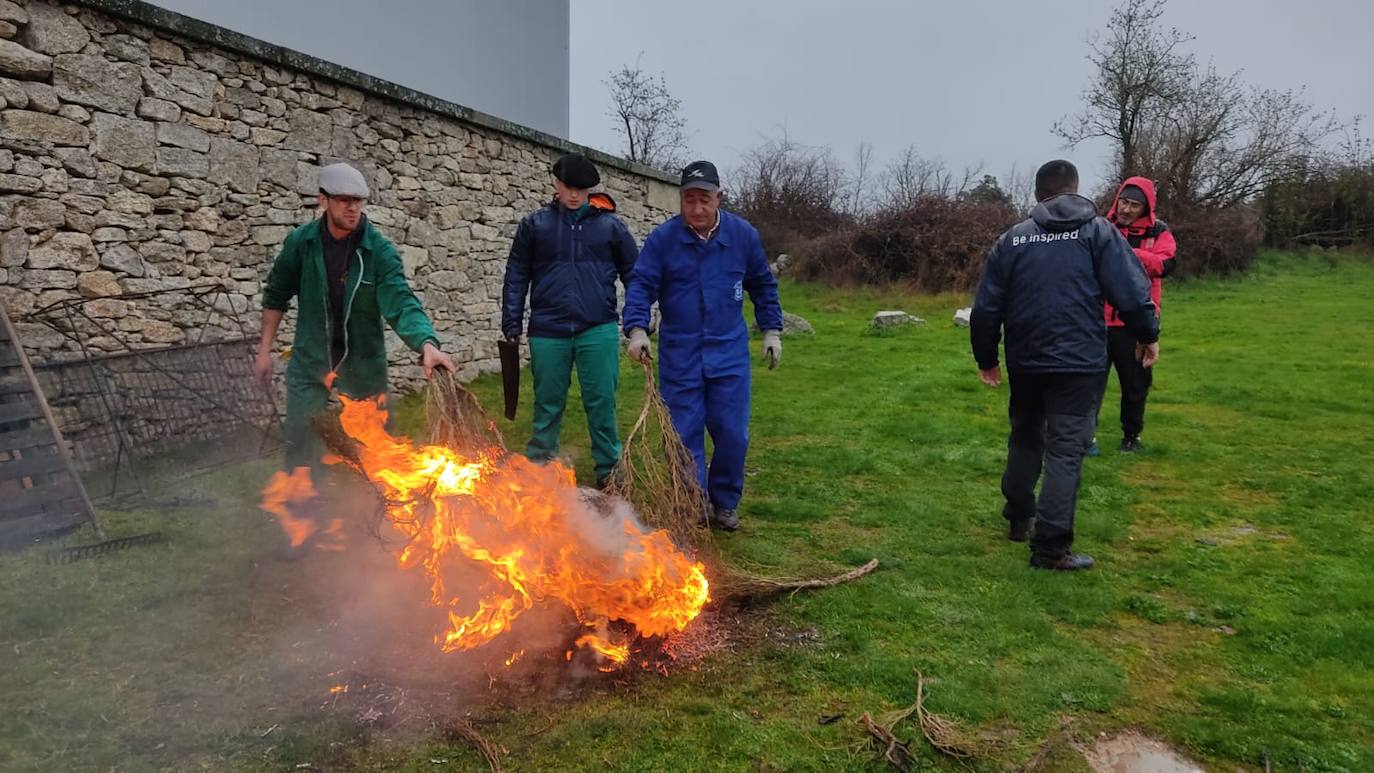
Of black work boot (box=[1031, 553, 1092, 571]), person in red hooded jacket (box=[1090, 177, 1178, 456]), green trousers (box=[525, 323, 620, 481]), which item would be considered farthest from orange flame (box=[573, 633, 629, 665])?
person in red hooded jacket (box=[1090, 177, 1178, 456])

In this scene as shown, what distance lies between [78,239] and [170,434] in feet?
5.08

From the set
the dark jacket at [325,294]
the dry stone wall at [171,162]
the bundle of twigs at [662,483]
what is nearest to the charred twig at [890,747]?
the bundle of twigs at [662,483]

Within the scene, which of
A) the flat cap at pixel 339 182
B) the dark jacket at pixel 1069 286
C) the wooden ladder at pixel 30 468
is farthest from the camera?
the wooden ladder at pixel 30 468

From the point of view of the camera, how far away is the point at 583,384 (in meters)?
5.66

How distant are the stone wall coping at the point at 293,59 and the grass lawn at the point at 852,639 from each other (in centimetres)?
352

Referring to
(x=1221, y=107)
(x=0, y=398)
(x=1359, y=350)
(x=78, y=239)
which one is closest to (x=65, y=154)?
(x=78, y=239)

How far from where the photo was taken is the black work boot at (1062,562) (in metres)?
4.45

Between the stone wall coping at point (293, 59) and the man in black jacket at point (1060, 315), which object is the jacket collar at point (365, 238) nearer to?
the stone wall coping at point (293, 59)

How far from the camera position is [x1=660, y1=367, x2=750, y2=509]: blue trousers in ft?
16.4

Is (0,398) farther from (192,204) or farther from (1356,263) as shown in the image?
(1356,263)

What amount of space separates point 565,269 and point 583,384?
81cm

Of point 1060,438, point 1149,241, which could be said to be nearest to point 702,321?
point 1060,438

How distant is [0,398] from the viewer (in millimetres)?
4945

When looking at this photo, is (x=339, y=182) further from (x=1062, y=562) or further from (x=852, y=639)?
(x=1062, y=562)
